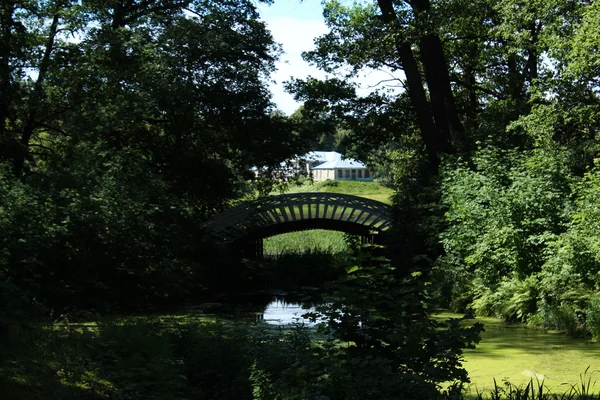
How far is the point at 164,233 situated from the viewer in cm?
1831

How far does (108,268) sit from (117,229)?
0.90 meters

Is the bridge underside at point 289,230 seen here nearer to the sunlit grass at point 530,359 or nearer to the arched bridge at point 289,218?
the arched bridge at point 289,218

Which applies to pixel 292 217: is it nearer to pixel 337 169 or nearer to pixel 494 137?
pixel 494 137

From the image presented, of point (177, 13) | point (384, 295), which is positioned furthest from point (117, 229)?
point (177, 13)

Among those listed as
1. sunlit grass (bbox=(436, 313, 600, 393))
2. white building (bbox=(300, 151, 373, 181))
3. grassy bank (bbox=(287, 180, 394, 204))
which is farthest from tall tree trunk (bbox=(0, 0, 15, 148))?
white building (bbox=(300, 151, 373, 181))

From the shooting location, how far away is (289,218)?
26500 mm

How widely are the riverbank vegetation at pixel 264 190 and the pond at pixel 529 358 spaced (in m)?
0.49

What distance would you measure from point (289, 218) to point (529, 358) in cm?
1632

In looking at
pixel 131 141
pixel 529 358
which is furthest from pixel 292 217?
pixel 529 358

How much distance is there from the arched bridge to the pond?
1123 cm

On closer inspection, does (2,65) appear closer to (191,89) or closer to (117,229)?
(117,229)

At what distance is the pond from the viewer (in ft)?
29.4

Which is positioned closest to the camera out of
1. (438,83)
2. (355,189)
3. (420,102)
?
(420,102)

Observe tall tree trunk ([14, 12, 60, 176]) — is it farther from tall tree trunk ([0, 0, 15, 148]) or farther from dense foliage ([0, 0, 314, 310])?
tall tree trunk ([0, 0, 15, 148])
